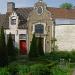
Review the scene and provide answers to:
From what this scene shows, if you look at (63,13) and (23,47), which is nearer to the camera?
(23,47)

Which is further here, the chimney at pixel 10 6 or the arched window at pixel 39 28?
the chimney at pixel 10 6

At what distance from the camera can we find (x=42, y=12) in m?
55.0

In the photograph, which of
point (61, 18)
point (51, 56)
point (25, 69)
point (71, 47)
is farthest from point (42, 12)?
point (25, 69)

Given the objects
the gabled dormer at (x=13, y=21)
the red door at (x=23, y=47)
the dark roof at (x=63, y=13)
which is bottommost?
the red door at (x=23, y=47)

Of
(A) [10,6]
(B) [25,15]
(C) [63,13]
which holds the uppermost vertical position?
(A) [10,6]

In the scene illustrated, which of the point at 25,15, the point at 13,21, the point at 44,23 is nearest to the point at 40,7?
the point at 44,23

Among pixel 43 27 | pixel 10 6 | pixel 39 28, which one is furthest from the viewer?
pixel 10 6

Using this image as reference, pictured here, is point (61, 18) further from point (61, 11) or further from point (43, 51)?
point (43, 51)

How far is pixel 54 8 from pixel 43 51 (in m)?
10.8

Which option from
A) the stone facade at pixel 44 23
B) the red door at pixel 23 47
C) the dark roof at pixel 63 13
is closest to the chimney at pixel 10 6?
the stone facade at pixel 44 23

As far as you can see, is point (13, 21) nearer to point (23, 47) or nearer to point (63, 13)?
point (23, 47)

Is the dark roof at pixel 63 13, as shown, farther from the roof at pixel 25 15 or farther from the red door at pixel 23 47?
the red door at pixel 23 47

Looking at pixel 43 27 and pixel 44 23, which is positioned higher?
pixel 44 23

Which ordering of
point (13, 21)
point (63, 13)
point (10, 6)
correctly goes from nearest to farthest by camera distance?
point (13, 21) < point (63, 13) < point (10, 6)
